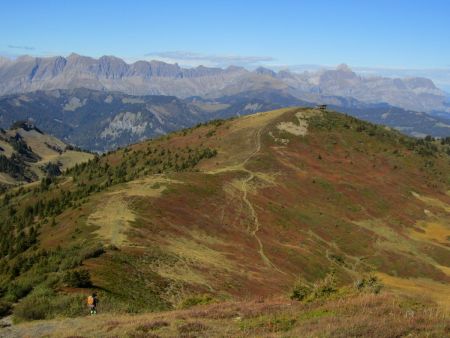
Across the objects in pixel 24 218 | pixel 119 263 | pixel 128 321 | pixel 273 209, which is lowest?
pixel 24 218

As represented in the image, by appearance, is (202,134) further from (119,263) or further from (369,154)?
(119,263)

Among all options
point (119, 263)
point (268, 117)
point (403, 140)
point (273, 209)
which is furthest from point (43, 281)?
point (403, 140)

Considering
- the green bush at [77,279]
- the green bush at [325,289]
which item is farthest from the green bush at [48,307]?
the green bush at [325,289]

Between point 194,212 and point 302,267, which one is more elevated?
point 194,212

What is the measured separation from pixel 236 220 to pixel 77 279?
138 feet

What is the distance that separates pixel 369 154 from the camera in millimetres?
132875

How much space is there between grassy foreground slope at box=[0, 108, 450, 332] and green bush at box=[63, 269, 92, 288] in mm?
96

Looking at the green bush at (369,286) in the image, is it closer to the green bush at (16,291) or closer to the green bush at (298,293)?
the green bush at (298,293)

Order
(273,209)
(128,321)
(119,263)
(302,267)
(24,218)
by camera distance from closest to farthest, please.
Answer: (128,321), (119,263), (302,267), (273,209), (24,218)

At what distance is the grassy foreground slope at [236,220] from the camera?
128 feet

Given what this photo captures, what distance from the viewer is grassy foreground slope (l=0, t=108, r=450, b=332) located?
128 ft

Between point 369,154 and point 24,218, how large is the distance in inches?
3435

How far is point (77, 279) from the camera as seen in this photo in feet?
111

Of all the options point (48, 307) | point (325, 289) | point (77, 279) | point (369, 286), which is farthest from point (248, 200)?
point (48, 307)
